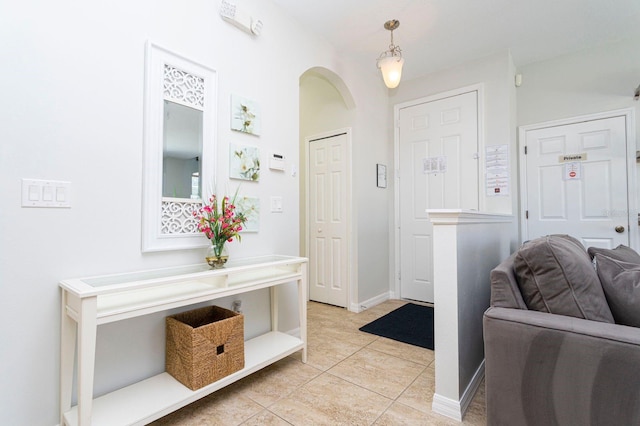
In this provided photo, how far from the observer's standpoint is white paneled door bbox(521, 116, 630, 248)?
2973mm

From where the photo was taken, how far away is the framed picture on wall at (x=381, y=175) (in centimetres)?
374

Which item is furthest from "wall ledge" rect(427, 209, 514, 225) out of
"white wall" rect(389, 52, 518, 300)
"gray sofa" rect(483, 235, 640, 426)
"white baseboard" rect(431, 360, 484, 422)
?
"white wall" rect(389, 52, 518, 300)

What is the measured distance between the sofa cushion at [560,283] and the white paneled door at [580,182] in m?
2.44

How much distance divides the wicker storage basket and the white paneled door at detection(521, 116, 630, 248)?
131 inches

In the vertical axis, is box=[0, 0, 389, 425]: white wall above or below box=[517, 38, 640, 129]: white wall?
below

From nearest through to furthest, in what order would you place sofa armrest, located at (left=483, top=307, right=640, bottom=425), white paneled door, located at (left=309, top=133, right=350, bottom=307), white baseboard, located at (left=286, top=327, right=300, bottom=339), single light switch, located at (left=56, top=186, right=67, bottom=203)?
sofa armrest, located at (left=483, top=307, right=640, bottom=425), single light switch, located at (left=56, top=186, right=67, bottom=203), white baseboard, located at (left=286, top=327, right=300, bottom=339), white paneled door, located at (left=309, top=133, right=350, bottom=307)

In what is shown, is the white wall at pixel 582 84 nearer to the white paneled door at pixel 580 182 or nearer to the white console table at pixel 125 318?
the white paneled door at pixel 580 182

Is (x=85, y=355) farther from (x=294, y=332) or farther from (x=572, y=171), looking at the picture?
(x=572, y=171)

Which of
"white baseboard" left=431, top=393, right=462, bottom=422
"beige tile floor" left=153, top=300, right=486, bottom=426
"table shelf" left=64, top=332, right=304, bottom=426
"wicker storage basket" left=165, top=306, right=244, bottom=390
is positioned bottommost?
"beige tile floor" left=153, top=300, right=486, bottom=426

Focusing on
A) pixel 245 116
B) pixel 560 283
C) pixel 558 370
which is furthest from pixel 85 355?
pixel 560 283

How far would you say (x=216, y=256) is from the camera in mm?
1793

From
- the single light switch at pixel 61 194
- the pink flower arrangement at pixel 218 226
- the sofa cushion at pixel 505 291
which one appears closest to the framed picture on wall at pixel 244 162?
the pink flower arrangement at pixel 218 226

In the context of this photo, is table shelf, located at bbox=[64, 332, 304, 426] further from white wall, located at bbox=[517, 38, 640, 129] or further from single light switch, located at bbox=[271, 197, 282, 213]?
white wall, located at bbox=[517, 38, 640, 129]

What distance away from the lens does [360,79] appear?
3.48 meters
